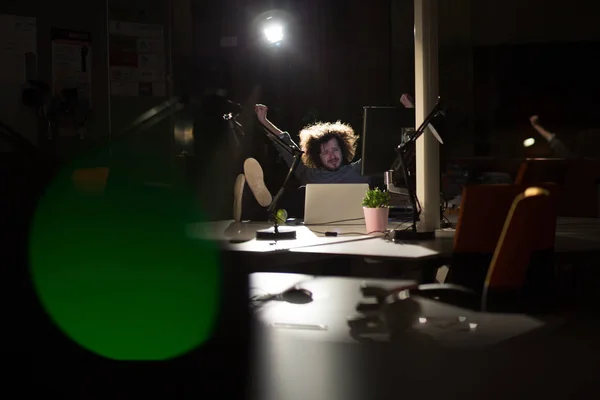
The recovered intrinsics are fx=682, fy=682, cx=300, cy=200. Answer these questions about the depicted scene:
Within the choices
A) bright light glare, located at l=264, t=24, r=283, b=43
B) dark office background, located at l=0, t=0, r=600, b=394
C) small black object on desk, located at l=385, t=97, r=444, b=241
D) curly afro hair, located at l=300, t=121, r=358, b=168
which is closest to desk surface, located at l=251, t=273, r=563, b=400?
small black object on desk, located at l=385, t=97, r=444, b=241

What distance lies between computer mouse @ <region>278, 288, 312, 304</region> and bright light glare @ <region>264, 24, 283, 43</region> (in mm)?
2210

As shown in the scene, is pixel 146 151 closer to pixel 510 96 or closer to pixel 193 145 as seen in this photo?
pixel 193 145

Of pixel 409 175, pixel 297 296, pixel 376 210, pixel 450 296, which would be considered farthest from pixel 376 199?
pixel 297 296

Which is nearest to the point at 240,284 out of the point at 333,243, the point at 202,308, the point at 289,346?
the point at 202,308

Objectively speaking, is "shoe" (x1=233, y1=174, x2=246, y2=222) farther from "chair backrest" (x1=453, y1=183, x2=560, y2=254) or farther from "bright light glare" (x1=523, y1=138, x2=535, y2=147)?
"bright light glare" (x1=523, y1=138, x2=535, y2=147)

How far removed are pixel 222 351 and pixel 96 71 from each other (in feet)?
6.51

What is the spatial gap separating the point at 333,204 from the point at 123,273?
4.64 feet

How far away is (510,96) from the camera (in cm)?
640

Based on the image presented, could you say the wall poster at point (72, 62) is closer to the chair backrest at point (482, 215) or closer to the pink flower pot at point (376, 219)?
the pink flower pot at point (376, 219)

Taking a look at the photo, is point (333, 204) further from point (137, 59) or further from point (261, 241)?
point (137, 59)

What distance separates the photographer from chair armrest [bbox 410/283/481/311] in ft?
6.79

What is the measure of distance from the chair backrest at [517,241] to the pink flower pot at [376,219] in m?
0.96

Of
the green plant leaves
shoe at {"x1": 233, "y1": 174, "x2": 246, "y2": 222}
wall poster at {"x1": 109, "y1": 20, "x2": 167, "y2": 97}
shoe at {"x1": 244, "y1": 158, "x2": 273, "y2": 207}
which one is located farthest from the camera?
wall poster at {"x1": 109, "y1": 20, "x2": 167, "y2": 97}

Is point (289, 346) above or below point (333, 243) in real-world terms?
below
